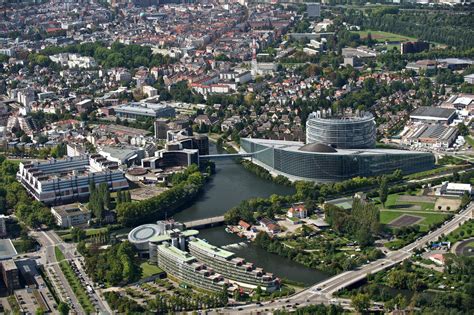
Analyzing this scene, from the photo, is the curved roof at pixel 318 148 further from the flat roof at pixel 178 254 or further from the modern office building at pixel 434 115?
the flat roof at pixel 178 254

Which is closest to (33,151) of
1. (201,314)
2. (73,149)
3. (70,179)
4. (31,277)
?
(73,149)

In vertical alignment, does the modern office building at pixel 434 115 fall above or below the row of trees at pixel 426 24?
below

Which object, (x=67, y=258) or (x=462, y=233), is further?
(x=462, y=233)

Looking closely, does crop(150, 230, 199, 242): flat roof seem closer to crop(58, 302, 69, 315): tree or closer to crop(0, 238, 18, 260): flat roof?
crop(0, 238, 18, 260): flat roof

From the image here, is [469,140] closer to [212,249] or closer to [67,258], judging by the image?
[212,249]

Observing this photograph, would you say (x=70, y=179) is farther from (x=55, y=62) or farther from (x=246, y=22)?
(x=246, y=22)

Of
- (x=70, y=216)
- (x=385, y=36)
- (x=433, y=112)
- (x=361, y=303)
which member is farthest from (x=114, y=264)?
(x=385, y=36)

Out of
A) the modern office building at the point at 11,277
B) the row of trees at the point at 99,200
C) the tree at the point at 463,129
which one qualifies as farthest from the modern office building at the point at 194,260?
the tree at the point at 463,129
